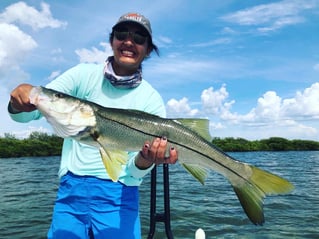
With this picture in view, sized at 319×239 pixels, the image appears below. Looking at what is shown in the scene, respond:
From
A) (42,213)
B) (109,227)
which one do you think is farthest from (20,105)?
(42,213)

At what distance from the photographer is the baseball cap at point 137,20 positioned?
11.7ft

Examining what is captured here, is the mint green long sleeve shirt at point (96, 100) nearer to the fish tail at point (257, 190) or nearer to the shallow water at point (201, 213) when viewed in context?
the fish tail at point (257, 190)

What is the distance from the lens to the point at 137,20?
356 cm

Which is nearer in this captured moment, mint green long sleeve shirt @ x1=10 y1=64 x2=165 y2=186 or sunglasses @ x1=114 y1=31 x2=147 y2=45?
mint green long sleeve shirt @ x1=10 y1=64 x2=165 y2=186

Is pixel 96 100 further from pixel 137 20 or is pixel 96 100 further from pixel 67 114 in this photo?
pixel 137 20

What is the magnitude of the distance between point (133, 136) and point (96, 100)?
64 cm

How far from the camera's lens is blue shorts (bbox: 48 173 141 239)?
332 cm

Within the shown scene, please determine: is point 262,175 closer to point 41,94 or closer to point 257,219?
point 257,219

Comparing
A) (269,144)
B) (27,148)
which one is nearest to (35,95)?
(27,148)

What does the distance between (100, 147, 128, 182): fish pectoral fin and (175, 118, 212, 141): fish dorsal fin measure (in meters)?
→ 0.59

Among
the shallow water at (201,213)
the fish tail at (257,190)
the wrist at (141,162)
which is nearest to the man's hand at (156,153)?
the wrist at (141,162)

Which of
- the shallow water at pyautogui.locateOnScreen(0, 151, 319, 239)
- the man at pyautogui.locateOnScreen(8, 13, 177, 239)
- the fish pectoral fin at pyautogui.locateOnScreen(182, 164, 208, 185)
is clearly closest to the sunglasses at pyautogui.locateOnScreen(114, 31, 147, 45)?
the man at pyautogui.locateOnScreen(8, 13, 177, 239)

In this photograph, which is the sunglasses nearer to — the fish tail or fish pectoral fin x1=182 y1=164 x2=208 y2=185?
fish pectoral fin x1=182 y1=164 x2=208 y2=185

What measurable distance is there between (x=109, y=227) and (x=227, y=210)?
401 inches
